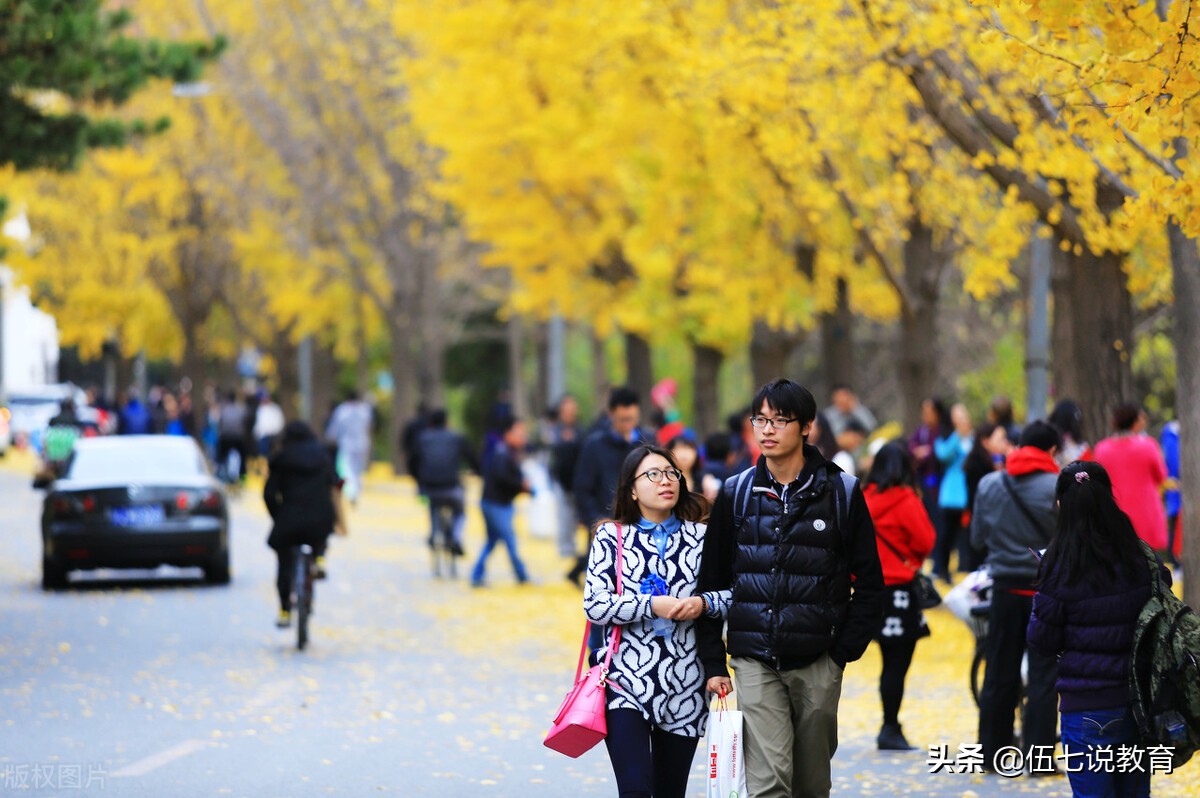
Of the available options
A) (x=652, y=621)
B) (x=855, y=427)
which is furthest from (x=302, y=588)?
(x=652, y=621)

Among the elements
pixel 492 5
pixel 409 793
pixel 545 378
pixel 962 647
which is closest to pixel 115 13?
pixel 492 5

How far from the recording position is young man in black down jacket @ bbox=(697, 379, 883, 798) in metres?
6.71

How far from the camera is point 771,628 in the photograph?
6723 millimetres

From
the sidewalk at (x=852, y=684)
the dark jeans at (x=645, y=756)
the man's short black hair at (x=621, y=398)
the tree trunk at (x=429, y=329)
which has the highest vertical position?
the tree trunk at (x=429, y=329)

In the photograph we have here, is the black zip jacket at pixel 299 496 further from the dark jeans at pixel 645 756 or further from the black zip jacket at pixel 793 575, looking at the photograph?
the black zip jacket at pixel 793 575

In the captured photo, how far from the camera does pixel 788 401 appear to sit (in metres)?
6.79

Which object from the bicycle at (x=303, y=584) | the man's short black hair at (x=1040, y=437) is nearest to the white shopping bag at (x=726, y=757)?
the man's short black hair at (x=1040, y=437)

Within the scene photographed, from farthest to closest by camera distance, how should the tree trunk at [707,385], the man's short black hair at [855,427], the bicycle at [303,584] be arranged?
the tree trunk at [707,385]
the man's short black hair at [855,427]
the bicycle at [303,584]

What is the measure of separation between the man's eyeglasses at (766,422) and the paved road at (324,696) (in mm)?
3245

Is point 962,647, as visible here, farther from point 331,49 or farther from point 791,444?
point 331,49

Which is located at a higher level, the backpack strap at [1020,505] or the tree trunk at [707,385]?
the tree trunk at [707,385]

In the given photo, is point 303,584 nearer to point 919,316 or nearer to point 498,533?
point 498,533

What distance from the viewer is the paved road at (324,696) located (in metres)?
9.76

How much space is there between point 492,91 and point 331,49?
13.0 metres
